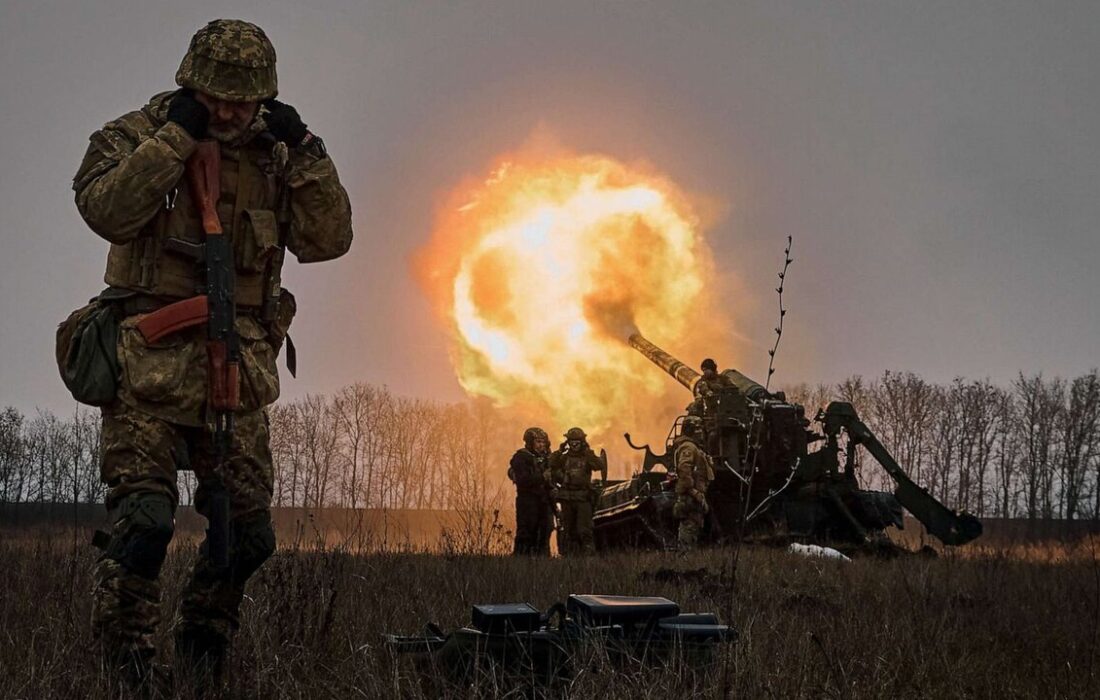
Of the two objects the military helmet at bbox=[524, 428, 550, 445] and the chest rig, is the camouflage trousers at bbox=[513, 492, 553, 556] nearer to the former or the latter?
the military helmet at bbox=[524, 428, 550, 445]

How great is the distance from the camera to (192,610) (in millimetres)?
3945

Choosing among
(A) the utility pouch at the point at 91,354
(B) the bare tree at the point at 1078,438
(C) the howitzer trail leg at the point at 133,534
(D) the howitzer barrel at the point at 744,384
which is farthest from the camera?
(B) the bare tree at the point at 1078,438

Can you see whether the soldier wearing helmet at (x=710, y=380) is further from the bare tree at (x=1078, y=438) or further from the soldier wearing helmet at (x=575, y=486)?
the bare tree at (x=1078, y=438)

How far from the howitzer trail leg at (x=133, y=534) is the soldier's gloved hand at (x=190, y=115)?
1094 millimetres

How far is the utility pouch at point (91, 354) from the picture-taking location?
147 inches

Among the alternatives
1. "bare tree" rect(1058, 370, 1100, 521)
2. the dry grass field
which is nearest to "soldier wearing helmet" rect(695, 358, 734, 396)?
the dry grass field

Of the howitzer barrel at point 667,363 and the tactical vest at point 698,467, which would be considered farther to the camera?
the howitzer barrel at point 667,363

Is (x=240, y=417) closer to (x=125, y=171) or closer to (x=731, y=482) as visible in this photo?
(x=125, y=171)

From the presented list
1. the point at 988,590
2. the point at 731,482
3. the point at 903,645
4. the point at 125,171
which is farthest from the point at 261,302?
the point at 731,482

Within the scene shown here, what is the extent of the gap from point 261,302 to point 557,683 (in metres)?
1.94

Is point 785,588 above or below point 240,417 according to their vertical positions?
below

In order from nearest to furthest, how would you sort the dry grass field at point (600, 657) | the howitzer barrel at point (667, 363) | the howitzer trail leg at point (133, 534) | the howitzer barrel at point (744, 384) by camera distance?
1. the dry grass field at point (600, 657)
2. the howitzer trail leg at point (133, 534)
3. the howitzer barrel at point (744, 384)
4. the howitzer barrel at point (667, 363)

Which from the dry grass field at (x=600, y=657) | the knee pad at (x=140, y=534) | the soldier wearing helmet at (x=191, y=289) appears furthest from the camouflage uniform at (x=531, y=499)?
the knee pad at (x=140, y=534)

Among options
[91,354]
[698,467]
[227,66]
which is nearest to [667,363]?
[698,467]
